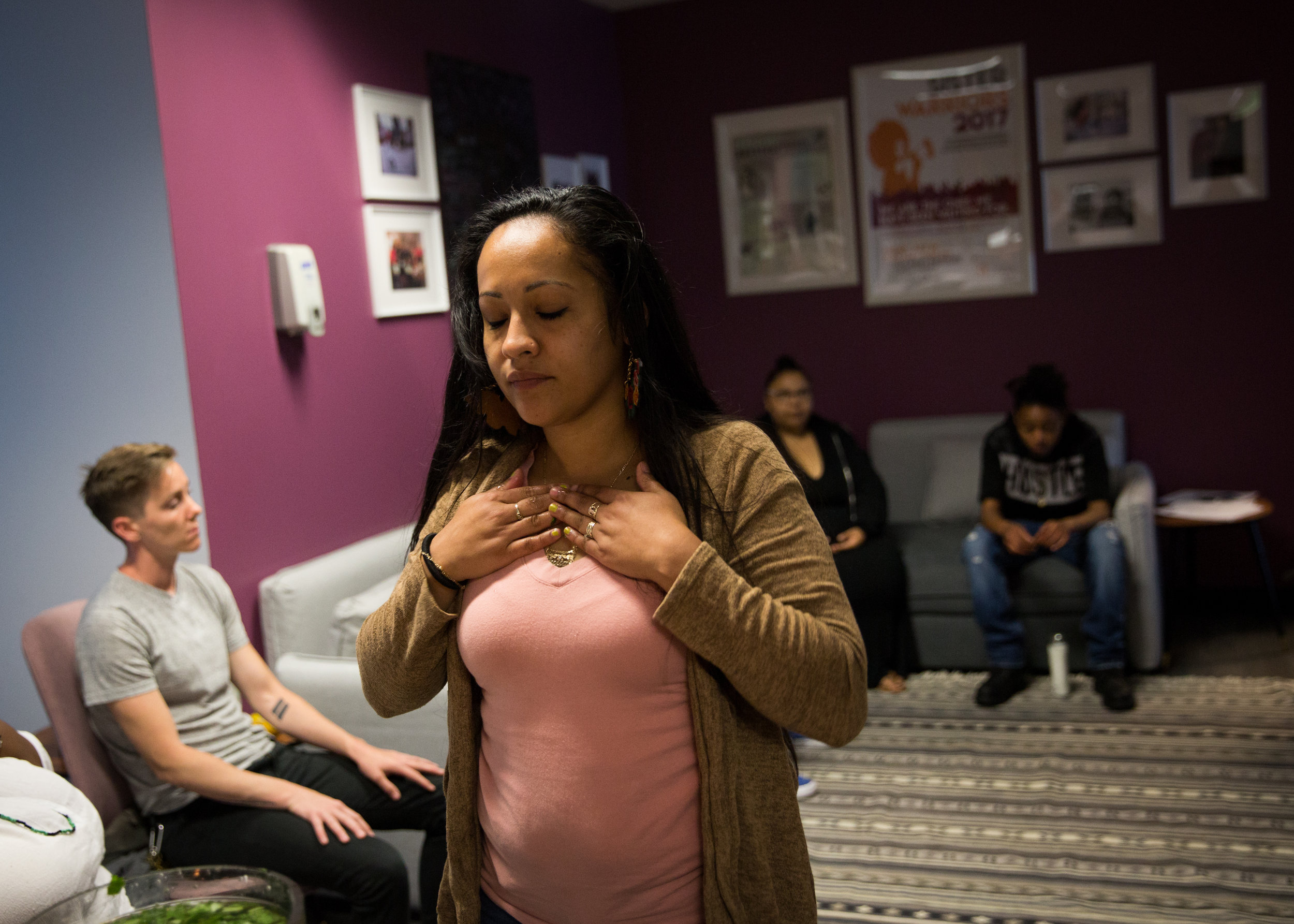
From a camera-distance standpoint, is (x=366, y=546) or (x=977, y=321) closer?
(x=366, y=546)

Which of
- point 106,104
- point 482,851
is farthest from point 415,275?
point 482,851

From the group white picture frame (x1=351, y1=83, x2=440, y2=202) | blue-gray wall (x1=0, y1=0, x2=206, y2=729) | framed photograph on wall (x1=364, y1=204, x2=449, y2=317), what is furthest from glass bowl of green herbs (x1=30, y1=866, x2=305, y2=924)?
white picture frame (x1=351, y1=83, x2=440, y2=202)

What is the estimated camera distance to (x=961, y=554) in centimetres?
431

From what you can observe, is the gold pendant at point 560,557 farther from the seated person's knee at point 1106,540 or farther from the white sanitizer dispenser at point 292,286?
the seated person's knee at point 1106,540

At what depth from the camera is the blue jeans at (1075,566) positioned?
3.90m

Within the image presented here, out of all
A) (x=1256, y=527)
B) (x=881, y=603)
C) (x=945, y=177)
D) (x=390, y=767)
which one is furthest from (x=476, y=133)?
(x=1256, y=527)

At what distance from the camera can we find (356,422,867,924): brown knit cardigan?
3.56 ft

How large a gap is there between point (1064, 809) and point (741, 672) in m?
2.40

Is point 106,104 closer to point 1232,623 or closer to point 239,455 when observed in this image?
point 239,455

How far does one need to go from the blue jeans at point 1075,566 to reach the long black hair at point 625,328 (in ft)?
10.0

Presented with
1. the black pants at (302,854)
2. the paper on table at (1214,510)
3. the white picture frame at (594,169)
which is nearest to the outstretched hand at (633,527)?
the black pants at (302,854)

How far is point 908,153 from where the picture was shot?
5.20 metres

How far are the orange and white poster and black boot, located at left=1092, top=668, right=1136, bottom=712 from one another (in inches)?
77.2

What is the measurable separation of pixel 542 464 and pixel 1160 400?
4.39 m
